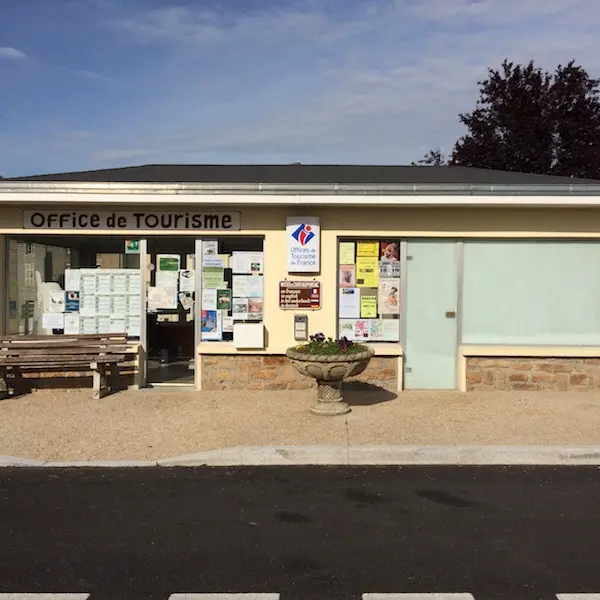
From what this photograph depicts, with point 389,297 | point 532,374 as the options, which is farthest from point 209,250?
point 532,374

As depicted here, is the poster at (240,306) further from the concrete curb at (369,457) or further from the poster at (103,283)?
the concrete curb at (369,457)

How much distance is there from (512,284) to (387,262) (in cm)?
190

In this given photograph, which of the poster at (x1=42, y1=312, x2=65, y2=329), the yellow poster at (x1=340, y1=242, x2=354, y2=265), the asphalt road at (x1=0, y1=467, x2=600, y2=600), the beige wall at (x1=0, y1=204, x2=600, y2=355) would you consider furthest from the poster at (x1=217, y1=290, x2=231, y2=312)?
the asphalt road at (x1=0, y1=467, x2=600, y2=600)

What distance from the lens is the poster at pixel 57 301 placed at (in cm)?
997

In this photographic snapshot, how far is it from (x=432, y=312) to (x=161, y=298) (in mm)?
4085

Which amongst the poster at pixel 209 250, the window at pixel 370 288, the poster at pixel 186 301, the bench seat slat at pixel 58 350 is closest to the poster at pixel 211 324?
the poster at pixel 186 301

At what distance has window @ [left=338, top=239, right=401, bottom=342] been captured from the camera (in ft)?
32.1

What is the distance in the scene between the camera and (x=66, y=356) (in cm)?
909

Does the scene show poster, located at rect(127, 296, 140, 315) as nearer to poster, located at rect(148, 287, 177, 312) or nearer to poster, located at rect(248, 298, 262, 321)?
poster, located at rect(148, 287, 177, 312)

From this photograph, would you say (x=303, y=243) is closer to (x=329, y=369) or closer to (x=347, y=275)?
(x=347, y=275)

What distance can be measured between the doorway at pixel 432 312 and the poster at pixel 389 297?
16 cm

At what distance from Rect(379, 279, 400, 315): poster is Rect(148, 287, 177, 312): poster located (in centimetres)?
311

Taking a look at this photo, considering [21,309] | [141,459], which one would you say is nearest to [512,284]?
[141,459]

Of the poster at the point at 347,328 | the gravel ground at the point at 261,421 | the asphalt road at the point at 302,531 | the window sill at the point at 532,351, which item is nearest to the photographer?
the asphalt road at the point at 302,531
